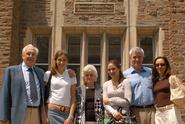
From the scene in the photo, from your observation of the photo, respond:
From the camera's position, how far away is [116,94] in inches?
225

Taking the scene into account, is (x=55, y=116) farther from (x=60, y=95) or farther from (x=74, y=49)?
(x=74, y=49)

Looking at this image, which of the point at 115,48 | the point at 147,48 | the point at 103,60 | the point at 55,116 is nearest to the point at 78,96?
the point at 55,116

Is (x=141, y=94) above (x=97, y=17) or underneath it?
underneath

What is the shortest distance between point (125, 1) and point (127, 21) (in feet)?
1.76

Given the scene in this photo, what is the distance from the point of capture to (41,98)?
552 cm

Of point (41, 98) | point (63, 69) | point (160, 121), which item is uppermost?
point (63, 69)

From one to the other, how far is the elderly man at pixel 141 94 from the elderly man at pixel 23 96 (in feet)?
4.39

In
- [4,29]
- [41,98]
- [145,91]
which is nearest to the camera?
[41,98]

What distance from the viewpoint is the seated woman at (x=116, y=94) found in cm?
564

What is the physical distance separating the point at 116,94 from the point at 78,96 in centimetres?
54

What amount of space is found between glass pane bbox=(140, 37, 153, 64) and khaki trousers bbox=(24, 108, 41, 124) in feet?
16.8

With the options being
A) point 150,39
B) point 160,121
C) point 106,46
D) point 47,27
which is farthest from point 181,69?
point 160,121

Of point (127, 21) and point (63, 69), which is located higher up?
point (127, 21)

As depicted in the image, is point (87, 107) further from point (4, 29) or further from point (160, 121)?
point (4, 29)
